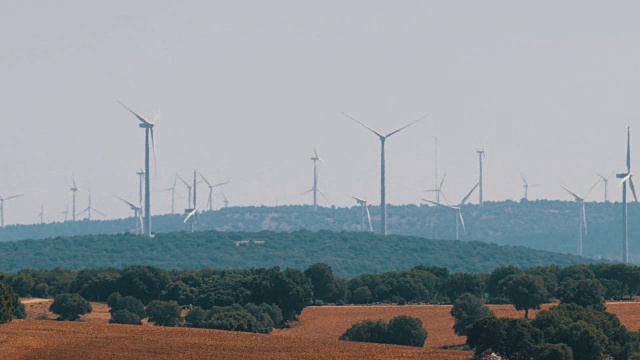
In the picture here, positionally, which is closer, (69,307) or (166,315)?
(166,315)

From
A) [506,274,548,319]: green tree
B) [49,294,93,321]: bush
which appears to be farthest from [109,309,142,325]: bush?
[506,274,548,319]: green tree

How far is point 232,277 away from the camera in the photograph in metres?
190

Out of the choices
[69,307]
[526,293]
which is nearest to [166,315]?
[69,307]

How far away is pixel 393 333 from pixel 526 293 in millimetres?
27486

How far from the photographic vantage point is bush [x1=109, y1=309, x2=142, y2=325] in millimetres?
152625

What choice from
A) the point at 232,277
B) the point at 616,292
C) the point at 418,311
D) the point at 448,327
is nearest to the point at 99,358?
the point at 448,327

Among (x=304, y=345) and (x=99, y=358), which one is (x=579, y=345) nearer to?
(x=304, y=345)

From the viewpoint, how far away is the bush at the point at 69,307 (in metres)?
159

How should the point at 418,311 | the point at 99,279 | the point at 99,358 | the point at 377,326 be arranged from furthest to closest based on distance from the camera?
the point at 99,279
the point at 418,311
the point at 377,326
the point at 99,358

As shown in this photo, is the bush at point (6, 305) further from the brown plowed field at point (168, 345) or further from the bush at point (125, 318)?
the bush at point (125, 318)

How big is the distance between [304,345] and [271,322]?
36.8 meters

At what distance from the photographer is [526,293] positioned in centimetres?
16575

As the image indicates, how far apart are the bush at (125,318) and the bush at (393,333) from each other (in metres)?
21.8

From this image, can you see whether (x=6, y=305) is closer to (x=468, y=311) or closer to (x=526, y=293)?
(x=468, y=311)
